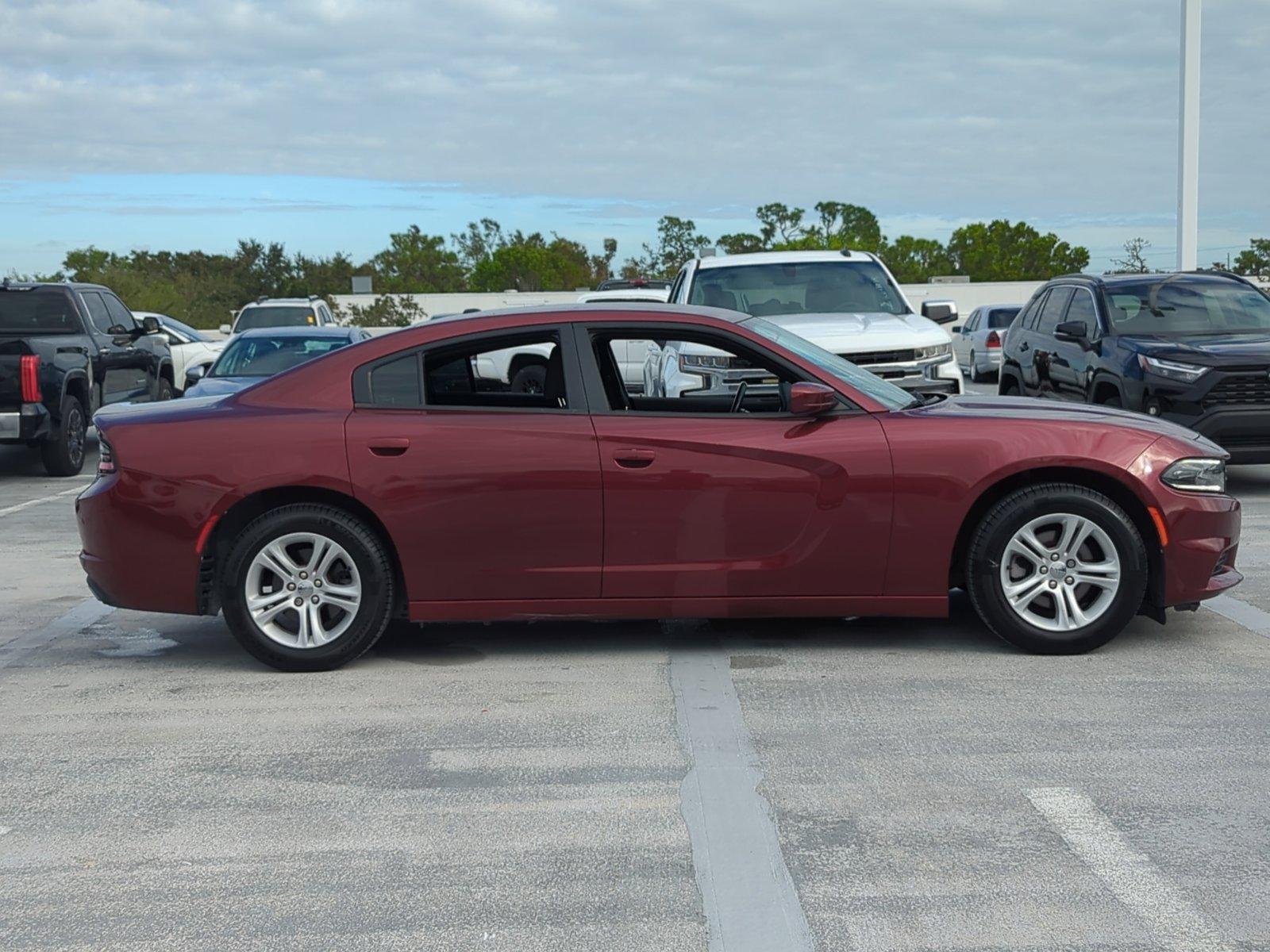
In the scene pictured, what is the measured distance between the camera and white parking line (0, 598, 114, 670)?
706 cm

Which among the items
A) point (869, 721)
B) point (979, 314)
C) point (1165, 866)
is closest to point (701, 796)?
point (869, 721)

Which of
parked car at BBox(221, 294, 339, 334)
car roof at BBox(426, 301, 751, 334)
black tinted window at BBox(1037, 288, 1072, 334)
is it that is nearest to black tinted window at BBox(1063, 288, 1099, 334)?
black tinted window at BBox(1037, 288, 1072, 334)

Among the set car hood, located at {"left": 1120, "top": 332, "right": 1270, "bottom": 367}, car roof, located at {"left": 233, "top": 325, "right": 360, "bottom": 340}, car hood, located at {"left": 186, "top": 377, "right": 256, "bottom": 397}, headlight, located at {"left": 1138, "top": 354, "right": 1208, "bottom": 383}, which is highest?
car roof, located at {"left": 233, "top": 325, "right": 360, "bottom": 340}

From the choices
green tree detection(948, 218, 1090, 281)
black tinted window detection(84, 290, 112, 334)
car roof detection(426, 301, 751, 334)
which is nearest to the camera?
car roof detection(426, 301, 751, 334)

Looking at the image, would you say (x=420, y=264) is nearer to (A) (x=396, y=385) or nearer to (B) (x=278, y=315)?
(B) (x=278, y=315)

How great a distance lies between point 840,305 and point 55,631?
295 inches

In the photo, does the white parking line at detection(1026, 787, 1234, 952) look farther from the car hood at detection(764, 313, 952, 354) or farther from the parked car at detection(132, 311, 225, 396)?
the parked car at detection(132, 311, 225, 396)

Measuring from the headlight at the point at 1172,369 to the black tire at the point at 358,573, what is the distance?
24.0 ft

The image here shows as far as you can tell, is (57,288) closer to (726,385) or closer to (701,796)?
(726,385)

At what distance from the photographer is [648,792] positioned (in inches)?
191

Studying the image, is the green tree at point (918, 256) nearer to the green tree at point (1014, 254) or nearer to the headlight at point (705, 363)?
the green tree at point (1014, 254)

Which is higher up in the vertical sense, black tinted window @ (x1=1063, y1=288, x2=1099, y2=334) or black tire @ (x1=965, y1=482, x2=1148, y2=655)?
black tinted window @ (x1=1063, y1=288, x2=1099, y2=334)

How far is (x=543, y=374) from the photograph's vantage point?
270 inches

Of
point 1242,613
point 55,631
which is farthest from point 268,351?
point 1242,613
